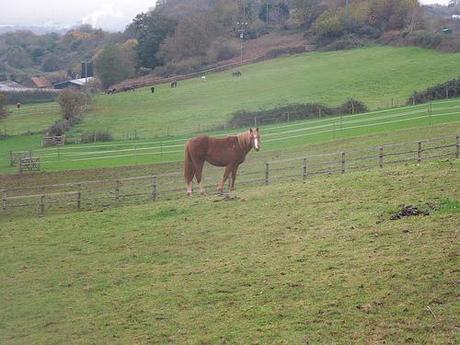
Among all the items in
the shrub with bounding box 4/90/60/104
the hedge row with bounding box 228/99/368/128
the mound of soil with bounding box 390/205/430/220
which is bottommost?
the mound of soil with bounding box 390/205/430/220

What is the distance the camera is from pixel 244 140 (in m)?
20.1

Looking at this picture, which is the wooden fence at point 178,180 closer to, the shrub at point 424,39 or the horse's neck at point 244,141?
the horse's neck at point 244,141

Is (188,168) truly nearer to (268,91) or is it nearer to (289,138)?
(289,138)

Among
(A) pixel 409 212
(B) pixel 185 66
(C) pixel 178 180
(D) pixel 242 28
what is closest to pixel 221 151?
(C) pixel 178 180

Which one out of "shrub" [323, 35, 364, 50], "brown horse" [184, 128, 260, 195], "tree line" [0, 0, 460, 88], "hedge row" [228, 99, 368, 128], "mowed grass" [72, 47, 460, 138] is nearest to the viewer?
"brown horse" [184, 128, 260, 195]

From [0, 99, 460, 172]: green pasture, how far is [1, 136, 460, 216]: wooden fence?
463 centimetres

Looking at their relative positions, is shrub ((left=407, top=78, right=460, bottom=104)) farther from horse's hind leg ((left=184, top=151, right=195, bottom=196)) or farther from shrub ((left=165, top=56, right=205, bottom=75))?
shrub ((left=165, top=56, right=205, bottom=75))

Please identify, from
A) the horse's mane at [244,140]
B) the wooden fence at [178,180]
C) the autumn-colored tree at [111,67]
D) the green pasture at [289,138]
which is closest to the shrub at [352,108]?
the green pasture at [289,138]

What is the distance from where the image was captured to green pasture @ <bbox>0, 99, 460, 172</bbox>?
3266 centimetres

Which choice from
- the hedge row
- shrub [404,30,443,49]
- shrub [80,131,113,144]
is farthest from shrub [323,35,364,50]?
shrub [80,131,113,144]

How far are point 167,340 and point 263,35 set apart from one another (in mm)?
86191

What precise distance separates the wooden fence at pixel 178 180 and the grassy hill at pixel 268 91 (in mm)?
19032

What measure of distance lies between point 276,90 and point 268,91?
30.5 inches

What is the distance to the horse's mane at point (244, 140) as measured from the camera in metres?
20.0
